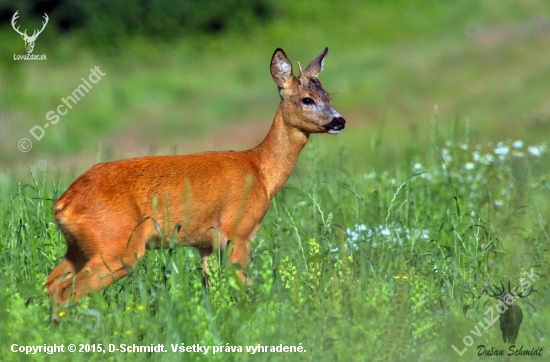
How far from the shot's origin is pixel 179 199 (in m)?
6.74

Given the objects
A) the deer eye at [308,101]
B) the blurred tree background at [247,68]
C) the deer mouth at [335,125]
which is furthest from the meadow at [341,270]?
the blurred tree background at [247,68]

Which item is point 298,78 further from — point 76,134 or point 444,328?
point 76,134

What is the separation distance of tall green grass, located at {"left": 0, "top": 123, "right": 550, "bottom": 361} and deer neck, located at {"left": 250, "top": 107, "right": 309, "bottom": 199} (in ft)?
1.22

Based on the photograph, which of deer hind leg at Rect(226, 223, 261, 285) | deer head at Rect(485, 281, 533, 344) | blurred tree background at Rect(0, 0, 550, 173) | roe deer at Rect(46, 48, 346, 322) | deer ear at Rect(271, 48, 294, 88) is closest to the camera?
deer head at Rect(485, 281, 533, 344)

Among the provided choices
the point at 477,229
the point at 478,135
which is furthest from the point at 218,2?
the point at 477,229

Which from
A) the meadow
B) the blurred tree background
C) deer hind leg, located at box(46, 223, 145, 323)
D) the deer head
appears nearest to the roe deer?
deer hind leg, located at box(46, 223, 145, 323)

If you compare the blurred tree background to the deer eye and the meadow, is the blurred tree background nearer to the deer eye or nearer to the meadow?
the meadow

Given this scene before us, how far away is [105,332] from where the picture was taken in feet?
17.3

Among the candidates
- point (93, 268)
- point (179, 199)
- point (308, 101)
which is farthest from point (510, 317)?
point (308, 101)

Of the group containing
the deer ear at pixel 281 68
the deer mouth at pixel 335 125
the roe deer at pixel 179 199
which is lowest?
the roe deer at pixel 179 199

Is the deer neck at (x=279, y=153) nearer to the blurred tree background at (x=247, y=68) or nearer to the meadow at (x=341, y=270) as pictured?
the meadow at (x=341, y=270)

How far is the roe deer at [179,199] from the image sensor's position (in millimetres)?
6266

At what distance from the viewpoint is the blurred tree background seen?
21125 millimetres

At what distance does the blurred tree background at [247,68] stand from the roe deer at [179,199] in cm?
984
